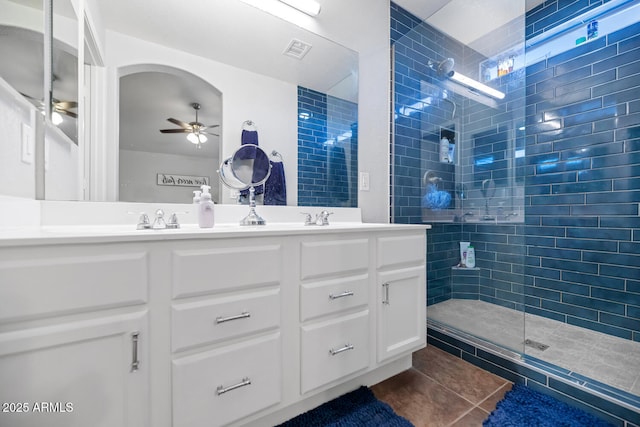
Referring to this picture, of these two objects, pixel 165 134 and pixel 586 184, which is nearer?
pixel 165 134

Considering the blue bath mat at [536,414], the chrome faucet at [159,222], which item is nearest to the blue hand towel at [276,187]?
the chrome faucet at [159,222]

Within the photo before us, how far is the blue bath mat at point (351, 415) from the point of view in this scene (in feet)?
3.53

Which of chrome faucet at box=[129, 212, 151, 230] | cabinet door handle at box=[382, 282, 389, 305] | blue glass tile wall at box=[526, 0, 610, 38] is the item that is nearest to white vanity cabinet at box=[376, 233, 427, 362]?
cabinet door handle at box=[382, 282, 389, 305]

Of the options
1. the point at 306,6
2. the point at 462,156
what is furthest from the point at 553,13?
the point at 306,6

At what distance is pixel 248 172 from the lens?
1.39 m

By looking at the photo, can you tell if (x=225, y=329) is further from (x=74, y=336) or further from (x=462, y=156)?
(x=462, y=156)

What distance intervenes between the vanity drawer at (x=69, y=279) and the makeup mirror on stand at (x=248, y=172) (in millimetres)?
589

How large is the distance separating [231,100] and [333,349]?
1.27 m

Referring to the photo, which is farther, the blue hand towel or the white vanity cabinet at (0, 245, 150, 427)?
the blue hand towel

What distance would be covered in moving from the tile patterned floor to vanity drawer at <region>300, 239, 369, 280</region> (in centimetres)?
64

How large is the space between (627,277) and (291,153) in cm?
227

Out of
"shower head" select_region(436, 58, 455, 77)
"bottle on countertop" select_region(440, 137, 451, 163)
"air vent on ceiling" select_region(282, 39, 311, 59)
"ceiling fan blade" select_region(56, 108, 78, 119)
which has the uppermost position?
"shower head" select_region(436, 58, 455, 77)

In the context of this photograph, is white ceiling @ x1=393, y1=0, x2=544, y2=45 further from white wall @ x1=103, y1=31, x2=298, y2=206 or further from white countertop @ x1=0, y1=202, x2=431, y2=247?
white countertop @ x1=0, y1=202, x2=431, y2=247

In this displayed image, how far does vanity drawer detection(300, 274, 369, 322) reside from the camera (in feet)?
3.43
